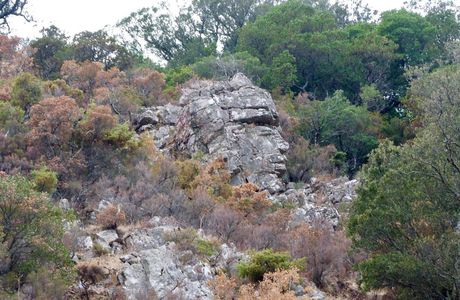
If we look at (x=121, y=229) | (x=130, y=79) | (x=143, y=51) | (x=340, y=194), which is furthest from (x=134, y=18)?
(x=121, y=229)

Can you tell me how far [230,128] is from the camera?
28.2 m

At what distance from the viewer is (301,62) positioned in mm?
38062

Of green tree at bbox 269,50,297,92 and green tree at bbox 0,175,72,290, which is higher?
green tree at bbox 269,50,297,92

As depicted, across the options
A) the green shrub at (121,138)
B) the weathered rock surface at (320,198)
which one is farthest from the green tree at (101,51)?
the weathered rock surface at (320,198)

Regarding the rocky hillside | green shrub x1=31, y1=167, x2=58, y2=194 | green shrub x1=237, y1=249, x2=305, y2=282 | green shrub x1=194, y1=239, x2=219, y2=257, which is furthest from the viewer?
green shrub x1=31, y1=167, x2=58, y2=194

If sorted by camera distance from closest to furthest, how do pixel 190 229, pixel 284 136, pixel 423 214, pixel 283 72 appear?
pixel 423 214, pixel 190 229, pixel 284 136, pixel 283 72

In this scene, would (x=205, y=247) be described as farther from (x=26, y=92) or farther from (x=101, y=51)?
(x=101, y=51)

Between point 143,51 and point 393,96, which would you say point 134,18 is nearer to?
point 143,51

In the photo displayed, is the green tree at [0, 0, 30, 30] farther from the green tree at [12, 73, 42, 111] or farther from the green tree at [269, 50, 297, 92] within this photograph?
the green tree at [269, 50, 297, 92]

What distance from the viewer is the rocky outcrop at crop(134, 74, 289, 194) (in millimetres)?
26734

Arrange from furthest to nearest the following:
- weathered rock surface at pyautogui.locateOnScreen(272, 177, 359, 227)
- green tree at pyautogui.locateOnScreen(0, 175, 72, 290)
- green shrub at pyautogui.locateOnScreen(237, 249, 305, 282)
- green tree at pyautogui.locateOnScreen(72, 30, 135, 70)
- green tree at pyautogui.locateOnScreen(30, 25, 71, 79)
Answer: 1. green tree at pyautogui.locateOnScreen(72, 30, 135, 70)
2. green tree at pyautogui.locateOnScreen(30, 25, 71, 79)
3. weathered rock surface at pyautogui.locateOnScreen(272, 177, 359, 227)
4. green shrub at pyautogui.locateOnScreen(237, 249, 305, 282)
5. green tree at pyautogui.locateOnScreen(0, 175, 72, 290)

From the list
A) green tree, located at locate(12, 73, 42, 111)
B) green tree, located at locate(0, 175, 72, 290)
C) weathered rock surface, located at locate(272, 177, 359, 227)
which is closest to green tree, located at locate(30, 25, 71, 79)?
green tree, located at locate(12, 73, 42, 111)

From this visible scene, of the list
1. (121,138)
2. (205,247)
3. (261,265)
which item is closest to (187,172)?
(121,138)

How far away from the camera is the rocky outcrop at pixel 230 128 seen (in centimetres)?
2673
